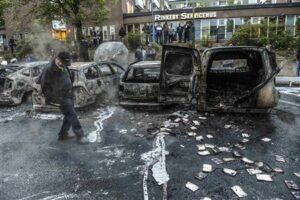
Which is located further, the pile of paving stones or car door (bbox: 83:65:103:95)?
car door (bbox: 83:65:103:95)

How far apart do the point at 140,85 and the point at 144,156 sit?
311 centimetres

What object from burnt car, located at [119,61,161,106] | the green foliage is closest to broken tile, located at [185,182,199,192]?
burnt car, located at [119,61,161,106]

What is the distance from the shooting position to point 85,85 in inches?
348

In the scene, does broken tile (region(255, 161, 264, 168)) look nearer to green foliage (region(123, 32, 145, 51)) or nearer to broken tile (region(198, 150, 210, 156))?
broken tile (region(198, 150, 210, 156))

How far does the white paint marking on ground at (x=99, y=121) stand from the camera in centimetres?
677

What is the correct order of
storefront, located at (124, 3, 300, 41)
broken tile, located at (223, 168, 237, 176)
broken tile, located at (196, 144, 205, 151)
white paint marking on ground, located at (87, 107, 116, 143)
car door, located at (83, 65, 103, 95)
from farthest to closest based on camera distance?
storefront, located at (124, 3, 300, 41) → car door, located at (83, 65, 103, 95) → white paint marking on ground, located at (87, 107, 116, 143) → broken tile, located at (196, 144, 205, 151) → broken tile, located at (223, 168, 237, 176)

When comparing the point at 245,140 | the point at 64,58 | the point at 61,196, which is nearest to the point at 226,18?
the point at 245,140

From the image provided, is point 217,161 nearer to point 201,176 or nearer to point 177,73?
point 201,176

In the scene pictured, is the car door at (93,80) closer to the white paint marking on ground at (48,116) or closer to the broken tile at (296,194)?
the white paint marking on ground at (48,116)

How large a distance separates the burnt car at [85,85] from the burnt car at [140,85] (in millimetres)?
966

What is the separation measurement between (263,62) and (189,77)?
1.84m

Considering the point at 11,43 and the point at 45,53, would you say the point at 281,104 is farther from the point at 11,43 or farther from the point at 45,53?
the point at 11,43

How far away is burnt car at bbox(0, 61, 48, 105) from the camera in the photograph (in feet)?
33.7

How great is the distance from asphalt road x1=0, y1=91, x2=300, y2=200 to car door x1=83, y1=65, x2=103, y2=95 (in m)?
0.95
